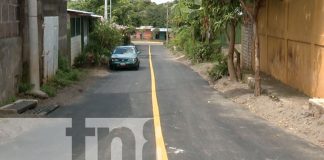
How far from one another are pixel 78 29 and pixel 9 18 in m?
17.8

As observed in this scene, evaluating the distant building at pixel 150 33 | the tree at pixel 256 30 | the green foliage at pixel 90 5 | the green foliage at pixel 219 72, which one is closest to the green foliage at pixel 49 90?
the tree at pixel 256 30

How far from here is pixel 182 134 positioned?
11.2 m

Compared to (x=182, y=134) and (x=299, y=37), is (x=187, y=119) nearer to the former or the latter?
(x=182, y=134)

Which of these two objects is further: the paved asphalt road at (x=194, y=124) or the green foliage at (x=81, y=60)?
the green foliage at (x=81, y=60)

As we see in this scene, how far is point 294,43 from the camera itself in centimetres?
1830

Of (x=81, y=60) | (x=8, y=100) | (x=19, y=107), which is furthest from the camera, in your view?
(x=81, y=60)

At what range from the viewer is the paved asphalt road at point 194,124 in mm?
9383

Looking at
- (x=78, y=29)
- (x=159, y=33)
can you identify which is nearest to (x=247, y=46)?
(x=78, y=29)

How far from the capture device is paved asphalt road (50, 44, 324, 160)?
30.8 ft

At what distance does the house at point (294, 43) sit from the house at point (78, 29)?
1051 cm

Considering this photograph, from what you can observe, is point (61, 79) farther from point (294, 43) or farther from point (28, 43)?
point (294, 43)

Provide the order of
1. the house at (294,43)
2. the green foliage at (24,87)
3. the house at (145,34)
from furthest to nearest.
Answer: the house at (145,34) → the green foliage at (24,87) → the house at (294,43)

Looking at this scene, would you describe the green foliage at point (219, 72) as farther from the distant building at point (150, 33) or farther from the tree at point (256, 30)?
the distant building at point (150, 33)

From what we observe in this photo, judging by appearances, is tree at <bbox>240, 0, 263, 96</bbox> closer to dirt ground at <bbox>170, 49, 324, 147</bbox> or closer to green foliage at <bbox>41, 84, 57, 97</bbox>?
dirt ground at <bbox>170, 49, 324, 147</bbox>
